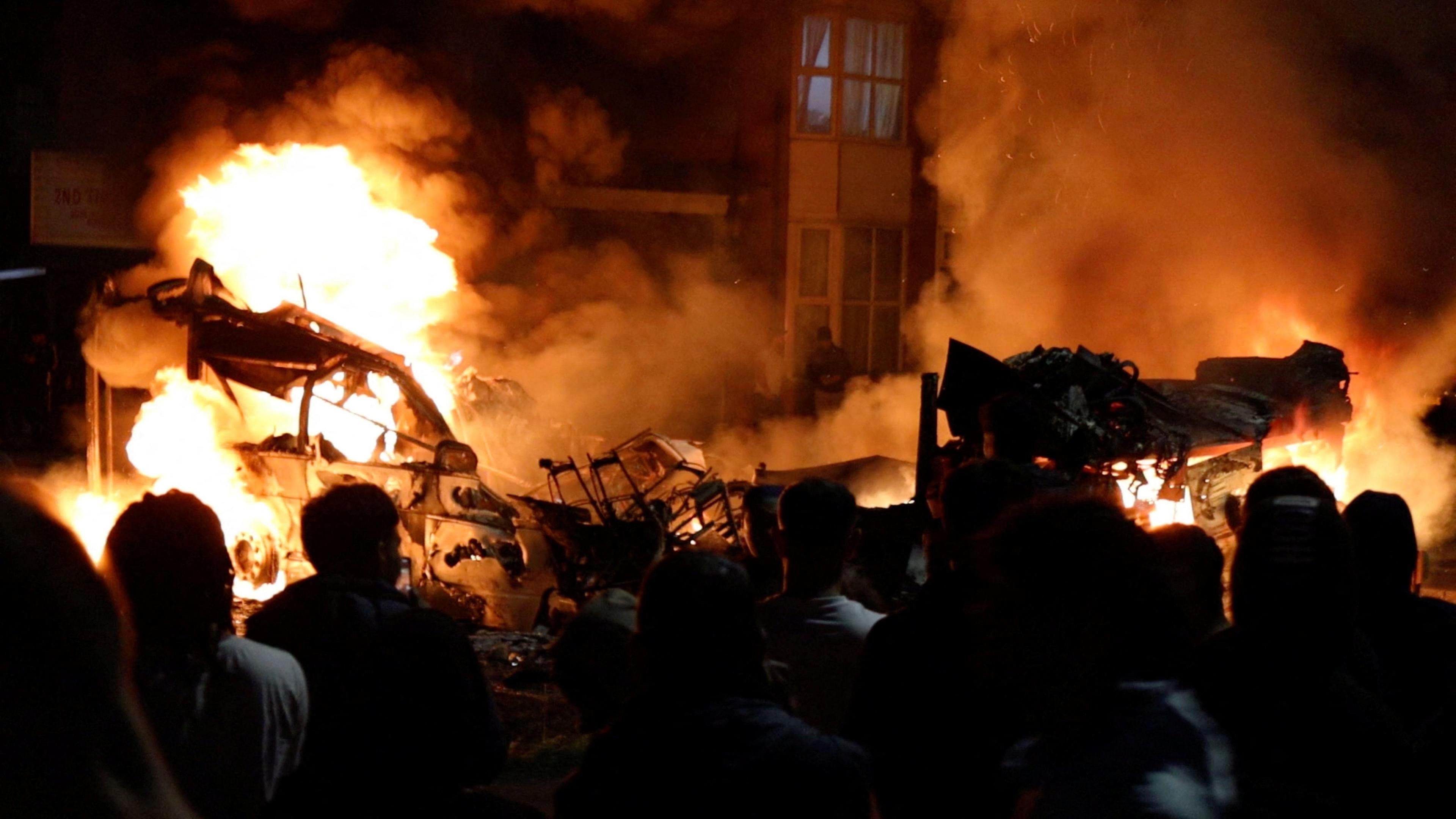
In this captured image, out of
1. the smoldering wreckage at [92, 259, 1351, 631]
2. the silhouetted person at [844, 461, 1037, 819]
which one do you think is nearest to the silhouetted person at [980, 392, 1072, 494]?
the silhouetted person at [844, 461, 1037, 819]

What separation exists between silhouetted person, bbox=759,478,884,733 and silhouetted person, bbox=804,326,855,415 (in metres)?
14.4

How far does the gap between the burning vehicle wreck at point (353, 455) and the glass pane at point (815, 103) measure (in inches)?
372

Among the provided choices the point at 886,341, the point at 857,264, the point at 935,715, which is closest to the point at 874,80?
the point at 857,264

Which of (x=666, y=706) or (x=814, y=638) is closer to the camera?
(x=666, y=706)

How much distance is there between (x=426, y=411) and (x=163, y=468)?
329 centimetres

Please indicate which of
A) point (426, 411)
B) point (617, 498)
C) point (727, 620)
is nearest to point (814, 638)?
point (727, 620)

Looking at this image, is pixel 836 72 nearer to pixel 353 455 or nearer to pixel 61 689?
pixel 353 455

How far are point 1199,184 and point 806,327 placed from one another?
5.90 metres

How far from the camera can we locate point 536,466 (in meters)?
13.1

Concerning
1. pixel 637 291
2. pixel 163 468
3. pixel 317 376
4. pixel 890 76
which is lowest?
pixel 163 468

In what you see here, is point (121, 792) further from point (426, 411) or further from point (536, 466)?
point (536, 466)

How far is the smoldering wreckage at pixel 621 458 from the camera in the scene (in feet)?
26.8

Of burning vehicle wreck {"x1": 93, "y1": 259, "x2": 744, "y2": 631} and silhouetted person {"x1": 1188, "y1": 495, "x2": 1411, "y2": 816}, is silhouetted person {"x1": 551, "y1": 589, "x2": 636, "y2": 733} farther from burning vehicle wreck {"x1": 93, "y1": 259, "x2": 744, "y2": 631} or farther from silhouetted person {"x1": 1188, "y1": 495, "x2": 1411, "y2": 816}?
burning vehicle wreck {"x1": 93, "y1": 259, "x2": 744, "y2": 631}

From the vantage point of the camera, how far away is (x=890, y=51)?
61.9 ft
